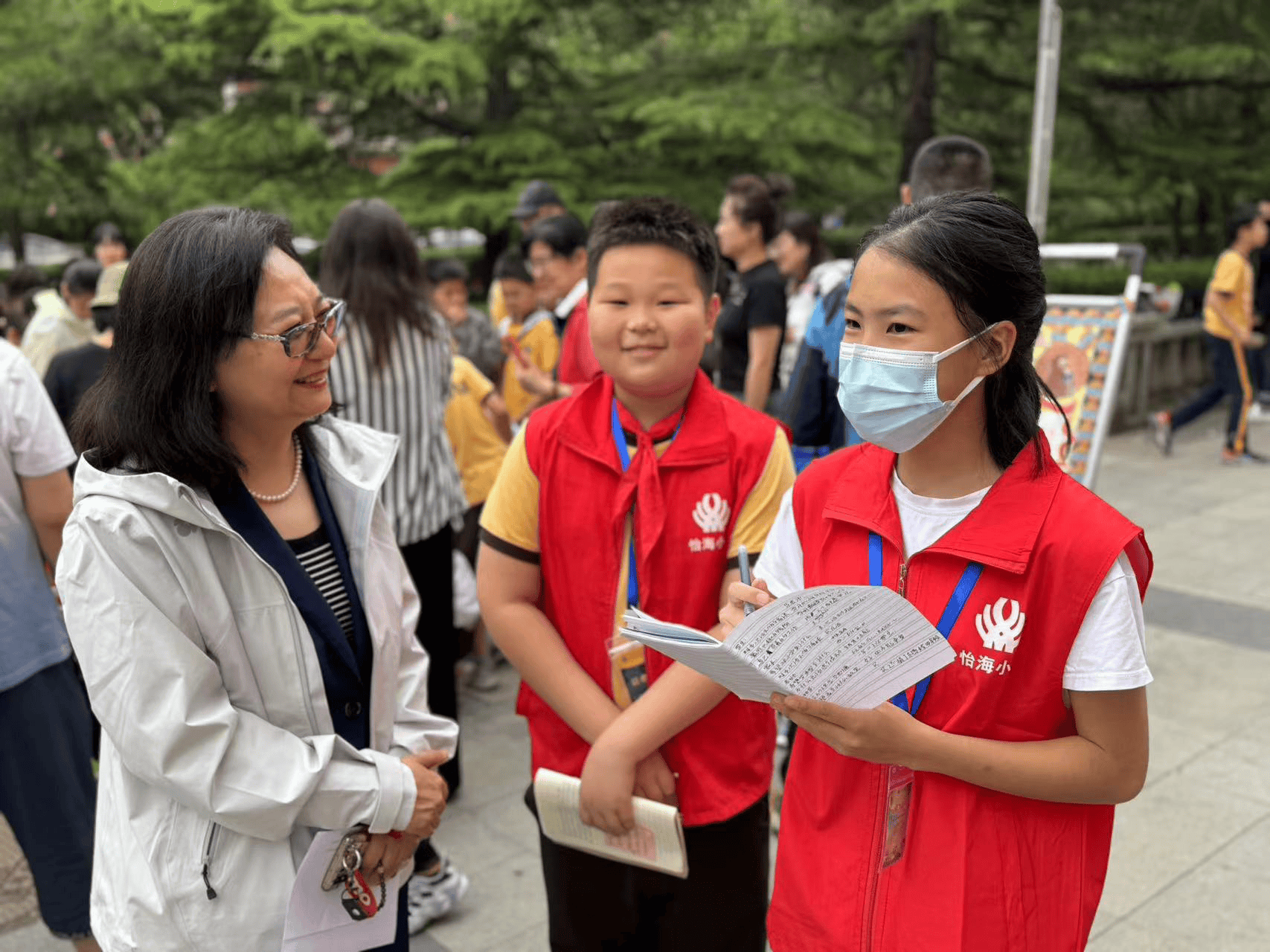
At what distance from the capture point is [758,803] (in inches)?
89.4

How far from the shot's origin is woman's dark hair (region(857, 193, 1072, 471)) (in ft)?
5.06

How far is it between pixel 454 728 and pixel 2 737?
1206 millimetres

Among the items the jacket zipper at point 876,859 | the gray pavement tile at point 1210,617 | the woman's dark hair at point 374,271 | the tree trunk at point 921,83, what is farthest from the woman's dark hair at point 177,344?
the tree trunk at point 921,83

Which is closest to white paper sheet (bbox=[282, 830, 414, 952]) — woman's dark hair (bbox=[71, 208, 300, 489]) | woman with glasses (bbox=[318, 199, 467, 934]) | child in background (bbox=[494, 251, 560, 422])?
woman's dark hair (bbox=[71, 208, 300, 489])

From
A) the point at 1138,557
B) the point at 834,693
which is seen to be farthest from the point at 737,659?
the point at 1138,557

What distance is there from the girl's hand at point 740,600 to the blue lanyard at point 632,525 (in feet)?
1.16

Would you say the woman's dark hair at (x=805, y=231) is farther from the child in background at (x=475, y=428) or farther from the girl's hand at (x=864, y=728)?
the girl's hand at (x=864, y=728)

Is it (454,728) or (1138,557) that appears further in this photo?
(454,728)

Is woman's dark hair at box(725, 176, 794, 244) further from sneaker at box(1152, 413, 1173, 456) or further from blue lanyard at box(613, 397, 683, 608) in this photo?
sneaker at box(1152, 413, 1173, 456)

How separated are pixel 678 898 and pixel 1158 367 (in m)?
9.72

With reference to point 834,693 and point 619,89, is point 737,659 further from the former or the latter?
point 619,89

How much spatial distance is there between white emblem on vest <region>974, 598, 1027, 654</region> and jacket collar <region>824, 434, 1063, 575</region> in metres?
0.06

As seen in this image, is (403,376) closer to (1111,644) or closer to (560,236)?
(560,236)

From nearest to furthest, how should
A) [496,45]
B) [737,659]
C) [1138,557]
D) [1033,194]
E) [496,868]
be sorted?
[737,659] → [1138,557] → [496,868] → [1033,194] → [496,45]
